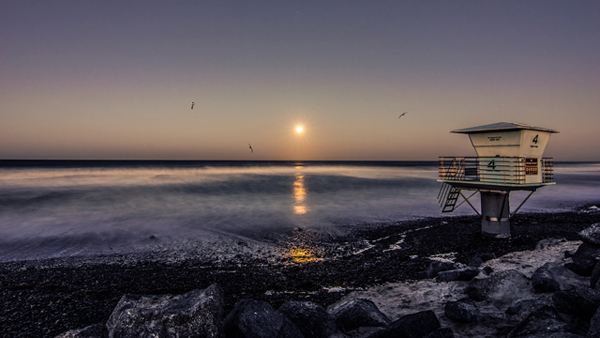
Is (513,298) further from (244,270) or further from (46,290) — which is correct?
(46,290)

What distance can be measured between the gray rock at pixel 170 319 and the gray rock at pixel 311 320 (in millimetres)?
1596

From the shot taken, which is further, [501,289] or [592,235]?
[592,235]

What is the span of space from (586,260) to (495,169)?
8760 millimetres

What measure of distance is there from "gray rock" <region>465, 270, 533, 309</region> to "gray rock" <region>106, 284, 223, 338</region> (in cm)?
632

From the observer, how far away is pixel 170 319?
5.12 metres

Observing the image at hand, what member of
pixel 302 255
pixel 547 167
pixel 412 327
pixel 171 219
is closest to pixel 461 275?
pixel 412 327

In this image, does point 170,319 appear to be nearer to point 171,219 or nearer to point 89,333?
point 89,333

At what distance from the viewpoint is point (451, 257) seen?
1407 centimetres

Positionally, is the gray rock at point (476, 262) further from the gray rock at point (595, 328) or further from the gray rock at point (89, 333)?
the gray rock at point (89, 333)

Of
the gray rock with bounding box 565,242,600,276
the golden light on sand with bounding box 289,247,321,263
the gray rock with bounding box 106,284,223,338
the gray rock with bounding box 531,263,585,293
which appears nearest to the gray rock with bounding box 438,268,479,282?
the gray rock with bounding box 531,263,585,293

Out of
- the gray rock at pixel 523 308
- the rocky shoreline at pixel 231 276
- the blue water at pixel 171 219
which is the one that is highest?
the gray rock at pixel 523 308

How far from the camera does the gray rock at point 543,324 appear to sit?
4.67 metres

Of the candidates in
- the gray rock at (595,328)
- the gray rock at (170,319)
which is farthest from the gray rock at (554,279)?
the gray rock at (170,319)

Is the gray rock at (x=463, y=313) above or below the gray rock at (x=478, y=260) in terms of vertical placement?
above
